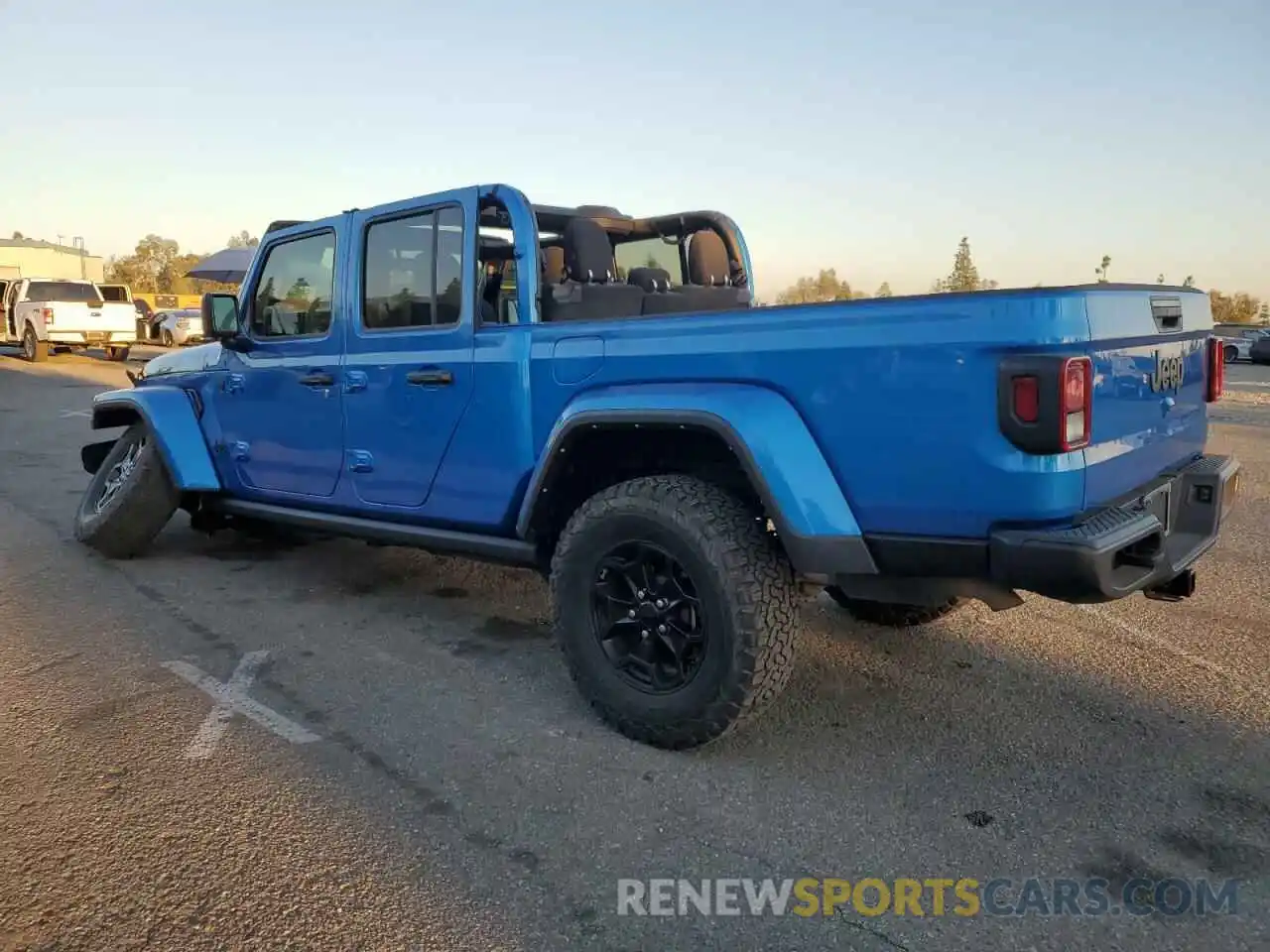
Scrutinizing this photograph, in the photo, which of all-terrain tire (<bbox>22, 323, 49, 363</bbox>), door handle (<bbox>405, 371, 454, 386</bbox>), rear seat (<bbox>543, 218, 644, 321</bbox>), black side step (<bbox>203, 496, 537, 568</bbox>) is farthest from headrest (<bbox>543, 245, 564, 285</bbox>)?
all-terrain tire (<bbox>22, 323, 49, 363</bbox>)

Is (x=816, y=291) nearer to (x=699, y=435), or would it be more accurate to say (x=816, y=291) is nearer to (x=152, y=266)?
(x=699, y=435)

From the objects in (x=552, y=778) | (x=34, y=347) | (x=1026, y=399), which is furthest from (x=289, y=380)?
(x=34, y=347)

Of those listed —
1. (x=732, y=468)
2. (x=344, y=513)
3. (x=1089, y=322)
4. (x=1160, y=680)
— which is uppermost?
(x=1089, y=322)

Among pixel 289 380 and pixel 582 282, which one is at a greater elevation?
pixel 582 282

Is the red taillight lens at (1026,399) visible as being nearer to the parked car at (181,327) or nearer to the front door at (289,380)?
the front door at (289,380)

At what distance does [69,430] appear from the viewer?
471 inches

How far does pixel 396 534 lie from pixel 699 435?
170cm

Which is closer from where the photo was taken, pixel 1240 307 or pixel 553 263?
pixel 553 263

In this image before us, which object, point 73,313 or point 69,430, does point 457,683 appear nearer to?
point 69,430

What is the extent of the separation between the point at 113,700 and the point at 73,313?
2279cm

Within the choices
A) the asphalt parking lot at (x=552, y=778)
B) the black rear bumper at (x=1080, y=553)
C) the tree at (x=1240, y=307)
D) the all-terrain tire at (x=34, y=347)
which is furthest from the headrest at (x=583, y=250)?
the tree at (x=1240, y=307)

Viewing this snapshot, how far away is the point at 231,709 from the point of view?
3559 mm

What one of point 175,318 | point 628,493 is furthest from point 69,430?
point 175,318

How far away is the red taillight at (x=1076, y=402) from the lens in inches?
97.6
